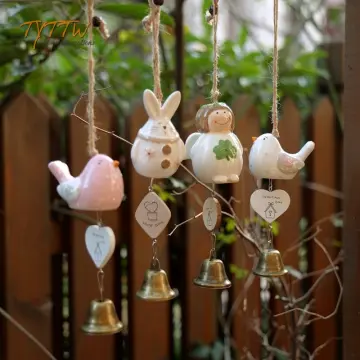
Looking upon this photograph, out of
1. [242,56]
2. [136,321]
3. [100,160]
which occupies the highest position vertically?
[242,56]

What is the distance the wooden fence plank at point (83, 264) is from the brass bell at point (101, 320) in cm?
53

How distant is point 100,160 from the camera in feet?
2.39

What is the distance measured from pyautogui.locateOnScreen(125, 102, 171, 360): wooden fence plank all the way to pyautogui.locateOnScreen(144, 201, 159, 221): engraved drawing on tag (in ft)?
1.75

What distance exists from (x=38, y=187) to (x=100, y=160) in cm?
55

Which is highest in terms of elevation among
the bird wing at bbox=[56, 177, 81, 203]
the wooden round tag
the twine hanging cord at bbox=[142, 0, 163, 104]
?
the twine hanging cord at bbox=[142, 0, 163, 104]

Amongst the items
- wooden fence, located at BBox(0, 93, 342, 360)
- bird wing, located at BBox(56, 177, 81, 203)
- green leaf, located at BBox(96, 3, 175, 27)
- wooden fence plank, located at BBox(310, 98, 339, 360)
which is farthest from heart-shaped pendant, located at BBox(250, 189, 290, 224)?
wooden fence plank, located at BBox(310, 98, 339, 360)

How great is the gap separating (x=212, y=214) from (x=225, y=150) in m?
0.09

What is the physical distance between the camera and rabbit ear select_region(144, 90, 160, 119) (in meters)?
0.73

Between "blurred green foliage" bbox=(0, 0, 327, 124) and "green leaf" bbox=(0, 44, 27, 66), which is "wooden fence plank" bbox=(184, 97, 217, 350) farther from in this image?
"green leaf" bbox=(0, 44, 27, 66)

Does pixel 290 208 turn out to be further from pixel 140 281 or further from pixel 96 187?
pixel 96 187

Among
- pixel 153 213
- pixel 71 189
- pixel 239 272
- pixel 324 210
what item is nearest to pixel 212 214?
pixel 153 213

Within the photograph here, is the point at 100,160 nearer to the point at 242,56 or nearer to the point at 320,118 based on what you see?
the point at 320,118

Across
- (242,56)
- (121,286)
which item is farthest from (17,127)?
(242,56)

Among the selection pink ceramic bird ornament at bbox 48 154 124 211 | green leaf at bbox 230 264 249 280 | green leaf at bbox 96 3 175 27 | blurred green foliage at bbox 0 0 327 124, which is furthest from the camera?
blurred green foliage at bbox 0 0 327 124
